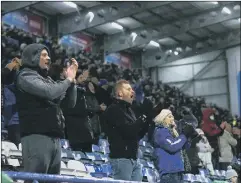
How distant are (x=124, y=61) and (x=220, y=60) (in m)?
4.81

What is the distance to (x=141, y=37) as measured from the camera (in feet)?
68.9

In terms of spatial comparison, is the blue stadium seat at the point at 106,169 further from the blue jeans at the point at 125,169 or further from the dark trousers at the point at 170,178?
the blue jeans at the point at 125,169

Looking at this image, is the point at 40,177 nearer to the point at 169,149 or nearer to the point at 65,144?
the point at 169,149

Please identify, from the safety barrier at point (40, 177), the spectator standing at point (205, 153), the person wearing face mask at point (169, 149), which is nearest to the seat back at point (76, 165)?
the person wearing face mask at point (169, 149)

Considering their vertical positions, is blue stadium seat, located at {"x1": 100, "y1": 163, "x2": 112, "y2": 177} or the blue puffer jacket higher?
the blue puffer jacket

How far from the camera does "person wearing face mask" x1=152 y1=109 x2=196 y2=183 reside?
4.41 m

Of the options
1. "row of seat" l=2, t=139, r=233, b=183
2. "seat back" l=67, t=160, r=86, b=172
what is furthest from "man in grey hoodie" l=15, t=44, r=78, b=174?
"seat back" l=67, t=160, r=86, b=172

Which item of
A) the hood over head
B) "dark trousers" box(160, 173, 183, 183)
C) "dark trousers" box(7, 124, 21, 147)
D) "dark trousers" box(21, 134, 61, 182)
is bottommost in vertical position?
"dark trousers" box(160, 173, 183, 183)

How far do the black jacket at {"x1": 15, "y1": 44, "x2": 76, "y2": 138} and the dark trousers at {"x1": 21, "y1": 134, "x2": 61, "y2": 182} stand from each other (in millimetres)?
43

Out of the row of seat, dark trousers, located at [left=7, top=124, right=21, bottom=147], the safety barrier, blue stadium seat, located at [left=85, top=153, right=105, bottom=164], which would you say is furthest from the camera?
blue stadium seat, located at [left=85, top=153, right=105, bottom=164]

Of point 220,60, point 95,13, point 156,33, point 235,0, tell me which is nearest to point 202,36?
point 220,60

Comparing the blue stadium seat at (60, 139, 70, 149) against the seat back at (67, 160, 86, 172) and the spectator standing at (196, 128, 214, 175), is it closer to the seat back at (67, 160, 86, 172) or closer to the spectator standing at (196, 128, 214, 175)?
the seat back at (67, 160, 86, 172)

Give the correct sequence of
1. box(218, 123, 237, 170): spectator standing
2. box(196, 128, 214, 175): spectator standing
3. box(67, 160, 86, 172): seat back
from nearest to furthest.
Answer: box(67, 160, 86, 172): seat back < box(196, 128, 214, 175): spectator standing < box(218, 123, 237, 170): spectator standing

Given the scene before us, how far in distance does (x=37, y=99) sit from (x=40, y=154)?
1.18ft
